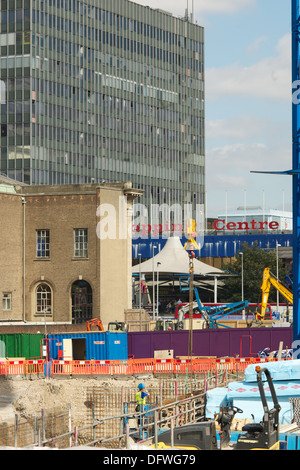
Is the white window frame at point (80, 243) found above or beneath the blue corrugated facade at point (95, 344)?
above

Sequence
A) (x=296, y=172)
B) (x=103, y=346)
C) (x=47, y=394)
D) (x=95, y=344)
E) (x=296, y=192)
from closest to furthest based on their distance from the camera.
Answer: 1. (x=296, y=172)
2. (x=296, y=192)
3. (x=47, y=394)
4. (x=103, y=346)
5. (x=95, y=344)

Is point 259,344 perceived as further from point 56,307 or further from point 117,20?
point 117,20

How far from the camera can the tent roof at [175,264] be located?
103m

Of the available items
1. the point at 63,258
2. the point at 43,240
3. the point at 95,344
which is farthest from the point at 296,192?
the point at 43,240

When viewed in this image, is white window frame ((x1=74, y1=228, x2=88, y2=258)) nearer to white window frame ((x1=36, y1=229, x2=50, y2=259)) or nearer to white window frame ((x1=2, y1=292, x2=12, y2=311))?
white window frame ((x1=36, y1=229, x2=50, y2=259))

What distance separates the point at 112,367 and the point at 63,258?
59.6 feet

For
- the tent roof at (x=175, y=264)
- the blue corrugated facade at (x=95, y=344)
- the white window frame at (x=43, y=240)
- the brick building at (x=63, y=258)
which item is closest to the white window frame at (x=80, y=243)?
the brick building at (x=63, y=258)

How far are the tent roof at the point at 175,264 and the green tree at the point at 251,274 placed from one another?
21.5 feet

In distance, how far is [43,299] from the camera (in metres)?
66.6

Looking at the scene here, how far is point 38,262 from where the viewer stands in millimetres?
66625

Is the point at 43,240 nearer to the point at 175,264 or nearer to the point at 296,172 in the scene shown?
the point at 296,172

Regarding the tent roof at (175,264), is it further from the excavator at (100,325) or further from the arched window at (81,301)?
the excavator at (100,325)
